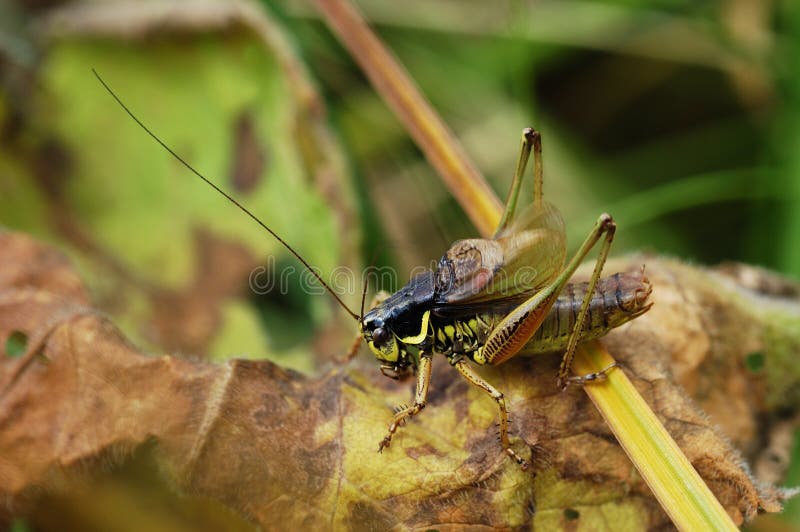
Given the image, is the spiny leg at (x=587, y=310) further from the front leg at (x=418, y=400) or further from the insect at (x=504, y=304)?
the front leg at (x=418, y=400)

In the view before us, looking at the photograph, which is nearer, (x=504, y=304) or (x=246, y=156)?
(x=504, y=304)

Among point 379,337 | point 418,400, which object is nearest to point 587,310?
point 418,400

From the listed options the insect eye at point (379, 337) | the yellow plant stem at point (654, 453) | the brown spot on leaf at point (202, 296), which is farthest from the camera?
the brown spot on leaf at point (202, 296)

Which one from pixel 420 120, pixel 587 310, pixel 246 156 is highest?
pixel 246 156

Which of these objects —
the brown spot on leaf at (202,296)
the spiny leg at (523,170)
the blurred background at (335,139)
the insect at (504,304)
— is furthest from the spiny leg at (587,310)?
the brown spot on leaf at (202,296)

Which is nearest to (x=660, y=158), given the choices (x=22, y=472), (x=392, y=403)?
(x=392, y=403)

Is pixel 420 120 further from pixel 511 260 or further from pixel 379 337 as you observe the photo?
pixel 379 337

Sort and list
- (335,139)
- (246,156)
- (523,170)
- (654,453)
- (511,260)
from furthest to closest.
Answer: (246,156), (335,139), (523,170), (511,260), (654,453)

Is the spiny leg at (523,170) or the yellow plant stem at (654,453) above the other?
the spiny leg at (523,170)
